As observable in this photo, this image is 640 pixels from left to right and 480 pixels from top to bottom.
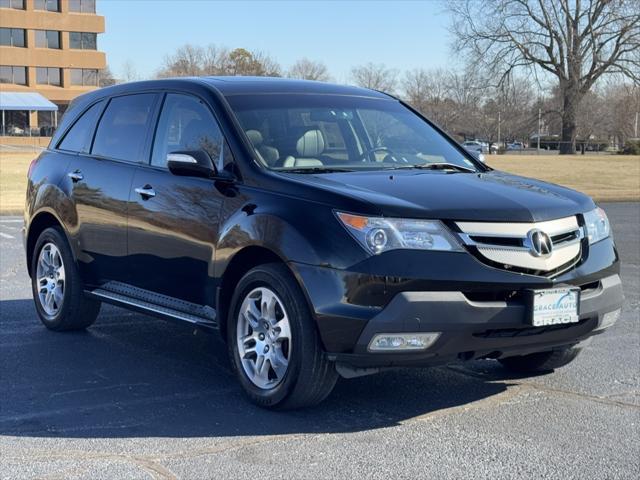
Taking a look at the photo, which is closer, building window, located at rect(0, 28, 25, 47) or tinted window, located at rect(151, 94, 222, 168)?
tinted window, located at rect(151, 94, 222, 168)

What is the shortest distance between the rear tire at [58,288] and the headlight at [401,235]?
3155 millimetres

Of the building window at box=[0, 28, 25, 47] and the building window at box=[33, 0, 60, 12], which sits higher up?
the building window at box=[33, 0, 60, 12]

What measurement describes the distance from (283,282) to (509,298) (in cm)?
118

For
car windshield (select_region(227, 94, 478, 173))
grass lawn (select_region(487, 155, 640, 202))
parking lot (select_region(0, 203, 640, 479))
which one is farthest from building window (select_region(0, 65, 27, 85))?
car windshield (select_region(227, 94, 478, 173))

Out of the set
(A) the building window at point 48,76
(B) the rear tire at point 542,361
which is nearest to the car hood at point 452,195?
(B) the rear tire at point 542,361

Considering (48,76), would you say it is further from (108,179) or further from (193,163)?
(193,163)

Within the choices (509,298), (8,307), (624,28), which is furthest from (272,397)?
(624,28)

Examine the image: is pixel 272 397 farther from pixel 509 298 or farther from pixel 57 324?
pixel 57 324

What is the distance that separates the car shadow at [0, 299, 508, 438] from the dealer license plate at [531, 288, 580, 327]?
2.74 ft

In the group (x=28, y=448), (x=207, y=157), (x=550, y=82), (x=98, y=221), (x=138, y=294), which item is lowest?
(x=28, y=448)

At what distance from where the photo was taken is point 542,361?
5945mm

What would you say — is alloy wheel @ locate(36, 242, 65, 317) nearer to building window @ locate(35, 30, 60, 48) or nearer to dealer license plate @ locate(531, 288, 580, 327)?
dealer license plate @ locate(531, 288, 580, 327)

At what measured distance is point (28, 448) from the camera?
178 inches

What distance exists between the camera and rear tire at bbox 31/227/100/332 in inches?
278
